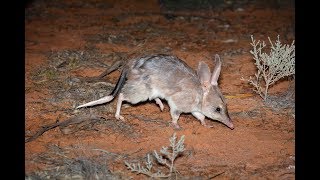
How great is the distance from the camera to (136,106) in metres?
6.46

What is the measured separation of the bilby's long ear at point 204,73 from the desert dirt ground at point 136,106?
0.70 meters

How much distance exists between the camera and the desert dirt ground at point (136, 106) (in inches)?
194

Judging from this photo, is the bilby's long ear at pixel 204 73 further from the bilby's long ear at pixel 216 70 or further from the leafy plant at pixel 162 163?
the leafy plant at pixel 162 163

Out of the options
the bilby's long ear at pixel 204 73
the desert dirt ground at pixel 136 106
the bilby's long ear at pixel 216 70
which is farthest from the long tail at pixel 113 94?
the bilby's long ear at pixel 216 70

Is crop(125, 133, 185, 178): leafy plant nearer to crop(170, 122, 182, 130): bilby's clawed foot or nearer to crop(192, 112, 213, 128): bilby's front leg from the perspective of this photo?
crop(170, 122, 182, 130): bilby's clawed foot

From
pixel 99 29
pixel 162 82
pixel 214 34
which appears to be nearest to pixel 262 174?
pixel 162 82

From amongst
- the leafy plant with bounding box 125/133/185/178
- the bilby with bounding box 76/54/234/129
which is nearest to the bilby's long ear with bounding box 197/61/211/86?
the bilby with bounding box 76/54/234/129

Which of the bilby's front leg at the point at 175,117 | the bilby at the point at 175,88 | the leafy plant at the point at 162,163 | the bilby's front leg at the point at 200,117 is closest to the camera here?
the leafy plant at the point at 162,163

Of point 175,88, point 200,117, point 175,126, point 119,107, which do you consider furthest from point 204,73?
point 119,107

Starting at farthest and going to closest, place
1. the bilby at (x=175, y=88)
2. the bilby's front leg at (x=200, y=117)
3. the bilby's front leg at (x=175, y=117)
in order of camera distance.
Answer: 1. the bilby's front leg at (x=200, y=117)
2. the bilby's front leg at (x=175, y=117)
3. the bilby at (x=175, y=88)

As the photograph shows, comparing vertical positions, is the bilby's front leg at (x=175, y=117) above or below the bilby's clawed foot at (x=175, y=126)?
above

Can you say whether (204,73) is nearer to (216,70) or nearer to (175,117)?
(216,70)

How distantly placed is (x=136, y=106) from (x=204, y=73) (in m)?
1.38

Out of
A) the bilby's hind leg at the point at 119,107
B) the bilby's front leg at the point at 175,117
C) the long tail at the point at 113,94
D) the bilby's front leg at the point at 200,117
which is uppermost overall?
the long tail at the point at 113,94
